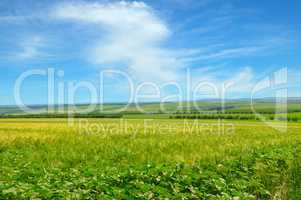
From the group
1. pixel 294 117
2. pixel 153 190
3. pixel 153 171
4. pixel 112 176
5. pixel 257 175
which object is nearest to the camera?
pixel 153 190

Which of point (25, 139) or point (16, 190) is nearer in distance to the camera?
point (16, 190)

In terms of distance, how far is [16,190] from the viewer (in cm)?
556

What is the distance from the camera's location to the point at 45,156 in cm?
1405

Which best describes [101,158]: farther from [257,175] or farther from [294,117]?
[294,117]

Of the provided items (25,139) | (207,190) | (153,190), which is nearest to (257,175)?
(207,190)

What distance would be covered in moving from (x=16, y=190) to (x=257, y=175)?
6.97 meters

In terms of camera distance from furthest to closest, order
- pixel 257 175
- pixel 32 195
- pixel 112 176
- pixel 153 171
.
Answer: pixel 257 175 → pixel 153 171 → pixel 112 176 → pixel 32 195

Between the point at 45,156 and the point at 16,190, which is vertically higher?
the point at 16,190

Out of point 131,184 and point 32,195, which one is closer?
point 32,195

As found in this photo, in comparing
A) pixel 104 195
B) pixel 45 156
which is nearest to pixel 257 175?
pixel 104 195

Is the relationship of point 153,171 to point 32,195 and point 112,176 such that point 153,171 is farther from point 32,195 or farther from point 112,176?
point 32,195

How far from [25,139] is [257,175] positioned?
1464cm

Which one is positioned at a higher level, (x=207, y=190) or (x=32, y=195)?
(x=32, y=195)

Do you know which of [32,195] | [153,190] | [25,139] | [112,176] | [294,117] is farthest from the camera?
[294,117]
